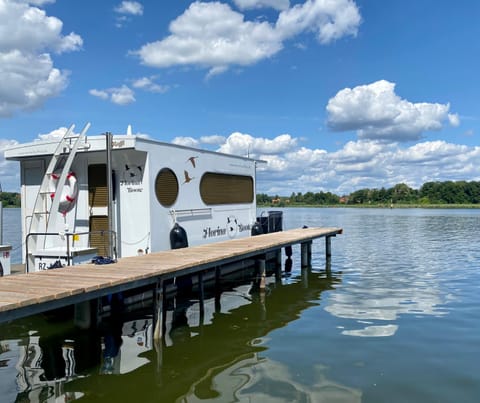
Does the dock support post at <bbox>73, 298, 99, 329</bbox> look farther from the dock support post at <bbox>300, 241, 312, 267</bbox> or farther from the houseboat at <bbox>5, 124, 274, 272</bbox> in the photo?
the dock support post at <bbox>300, 241, 312, 267</bbox>

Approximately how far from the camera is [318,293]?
444 inches

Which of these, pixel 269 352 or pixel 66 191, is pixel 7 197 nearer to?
pixel 66 191

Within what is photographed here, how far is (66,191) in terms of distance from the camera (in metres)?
9.45

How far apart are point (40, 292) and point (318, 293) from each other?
24.3 ft

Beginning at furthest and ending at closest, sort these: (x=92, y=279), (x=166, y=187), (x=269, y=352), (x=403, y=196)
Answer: (x=403, y=196) → (x=166, y=187) → (x=269, y=352) → (x=92, y=279)

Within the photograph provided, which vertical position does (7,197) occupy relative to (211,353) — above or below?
above

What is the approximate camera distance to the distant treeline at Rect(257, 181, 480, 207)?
298 ft

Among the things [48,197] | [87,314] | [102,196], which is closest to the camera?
[87,314]

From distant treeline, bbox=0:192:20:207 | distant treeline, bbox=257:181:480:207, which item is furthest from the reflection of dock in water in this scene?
distant treeline, bbox=257:181:480:207

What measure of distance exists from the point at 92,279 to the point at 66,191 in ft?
12.4

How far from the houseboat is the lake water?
4.94ft

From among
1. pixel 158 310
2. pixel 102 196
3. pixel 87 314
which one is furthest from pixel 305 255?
pixel 87 314

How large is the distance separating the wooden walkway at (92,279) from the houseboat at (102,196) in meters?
0.90

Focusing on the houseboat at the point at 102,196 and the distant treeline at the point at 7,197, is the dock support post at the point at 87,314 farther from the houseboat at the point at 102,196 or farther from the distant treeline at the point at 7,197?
the distant treeline at the point at 7,197
